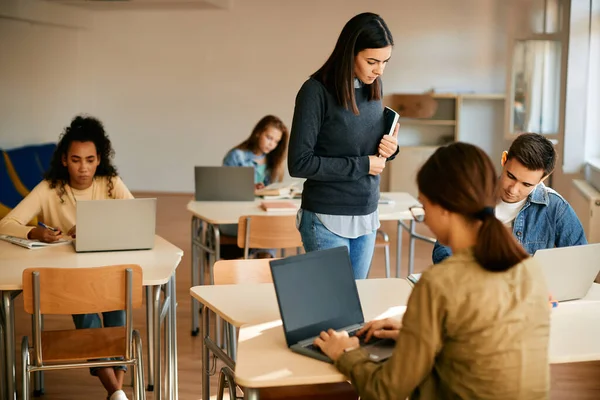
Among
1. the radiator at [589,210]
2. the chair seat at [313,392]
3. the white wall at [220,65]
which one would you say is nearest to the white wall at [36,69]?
the white wall at [220,65]

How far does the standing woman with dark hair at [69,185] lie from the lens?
3.32 meters

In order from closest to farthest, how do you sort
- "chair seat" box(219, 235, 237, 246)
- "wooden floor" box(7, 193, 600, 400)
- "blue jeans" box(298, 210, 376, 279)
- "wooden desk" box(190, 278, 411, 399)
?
"wooden desk" box(190, 278, 411, 399) < "blue jeans" box(298, 210, 376, 279) < "wooden floor" box(7, 193, 600, 400) < "chair seat" box(219, 235, 237, 246)

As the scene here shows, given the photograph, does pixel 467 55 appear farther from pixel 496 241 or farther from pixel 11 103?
pixel 496 241

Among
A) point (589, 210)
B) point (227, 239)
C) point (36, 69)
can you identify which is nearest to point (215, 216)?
point (227, 239)

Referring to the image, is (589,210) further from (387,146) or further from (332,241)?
(332,241)

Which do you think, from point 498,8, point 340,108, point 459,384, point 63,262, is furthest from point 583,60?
point 459,384

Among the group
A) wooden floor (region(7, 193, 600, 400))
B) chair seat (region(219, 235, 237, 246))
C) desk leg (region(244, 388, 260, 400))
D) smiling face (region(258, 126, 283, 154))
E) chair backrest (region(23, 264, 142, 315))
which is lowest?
wooden floor (region(7, 193, 600, 400))

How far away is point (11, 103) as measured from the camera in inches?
316

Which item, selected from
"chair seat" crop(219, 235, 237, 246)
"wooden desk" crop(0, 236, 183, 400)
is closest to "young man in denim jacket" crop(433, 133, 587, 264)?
"wooden desk" crop(0, 236, 183, 400)

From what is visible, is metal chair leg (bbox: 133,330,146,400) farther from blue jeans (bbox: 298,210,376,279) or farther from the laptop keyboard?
the laptop keyboard

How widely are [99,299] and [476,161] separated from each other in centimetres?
151

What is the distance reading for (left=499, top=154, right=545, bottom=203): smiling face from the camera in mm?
2520

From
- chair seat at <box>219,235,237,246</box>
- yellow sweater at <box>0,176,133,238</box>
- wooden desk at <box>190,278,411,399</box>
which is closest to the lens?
wooden desk at <box>190,278,411,399</box>

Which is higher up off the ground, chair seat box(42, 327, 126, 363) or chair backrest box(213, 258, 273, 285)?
chair backrest box(213, 258, 273, 285)
